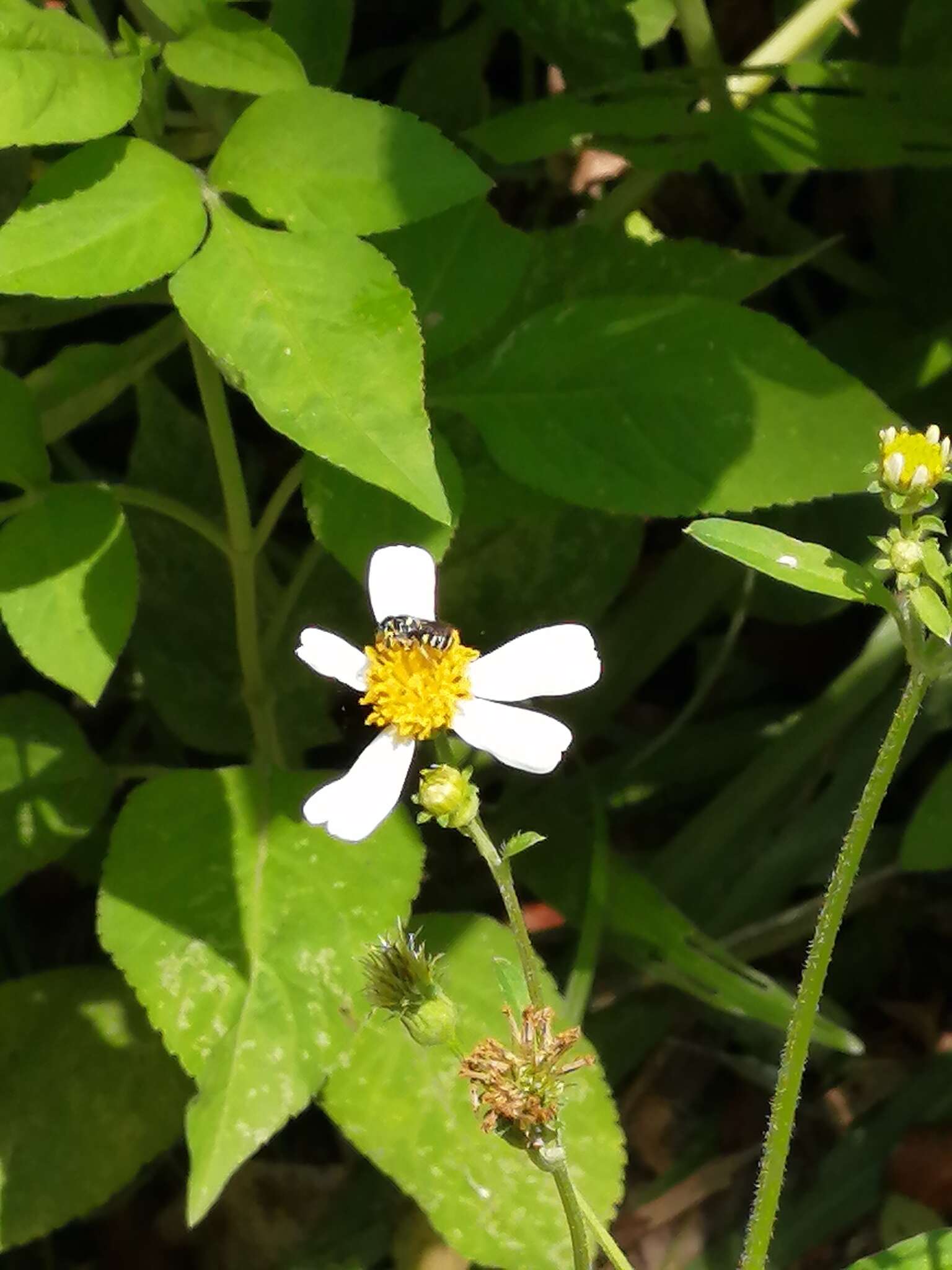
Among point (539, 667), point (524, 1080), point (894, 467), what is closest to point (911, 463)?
point (894, 467)

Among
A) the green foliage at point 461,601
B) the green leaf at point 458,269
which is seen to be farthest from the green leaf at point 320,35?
the green leaf at point 458,269

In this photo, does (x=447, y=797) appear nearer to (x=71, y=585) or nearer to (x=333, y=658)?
(x=333, y=658)

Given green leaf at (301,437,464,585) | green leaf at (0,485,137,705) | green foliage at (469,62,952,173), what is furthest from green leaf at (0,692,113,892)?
green foliage at (469,62,952,173)

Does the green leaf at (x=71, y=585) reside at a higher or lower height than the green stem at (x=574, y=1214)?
higher

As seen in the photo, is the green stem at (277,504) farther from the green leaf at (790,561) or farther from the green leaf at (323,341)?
the green leaf at (790,561)

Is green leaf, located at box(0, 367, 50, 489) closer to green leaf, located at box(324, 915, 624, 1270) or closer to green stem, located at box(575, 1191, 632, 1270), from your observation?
green leaf, located at box(324, 915, 624, 1270)

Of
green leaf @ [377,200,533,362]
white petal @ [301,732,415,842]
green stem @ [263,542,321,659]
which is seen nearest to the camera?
white petal @ [301,732,415,842]
